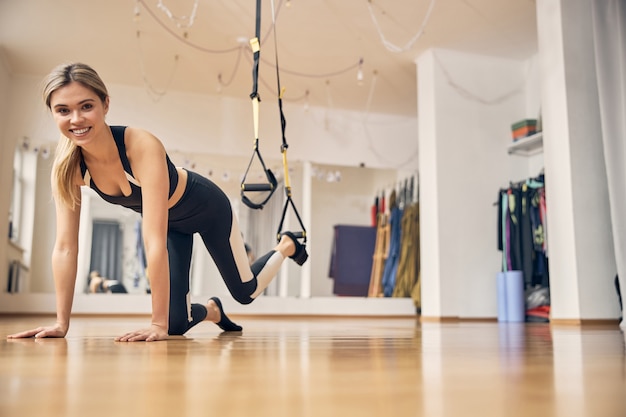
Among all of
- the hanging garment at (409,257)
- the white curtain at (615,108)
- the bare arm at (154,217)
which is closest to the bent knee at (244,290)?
the bare arm at (154,217)

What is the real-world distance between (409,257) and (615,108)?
311 cm

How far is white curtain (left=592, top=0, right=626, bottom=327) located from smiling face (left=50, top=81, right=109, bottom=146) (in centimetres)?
301

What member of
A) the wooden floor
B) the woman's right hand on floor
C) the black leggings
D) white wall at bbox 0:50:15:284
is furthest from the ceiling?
the wooden floor

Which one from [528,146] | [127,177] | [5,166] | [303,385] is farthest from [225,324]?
[5,166]

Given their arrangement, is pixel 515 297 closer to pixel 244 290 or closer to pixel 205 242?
pixel 244 290

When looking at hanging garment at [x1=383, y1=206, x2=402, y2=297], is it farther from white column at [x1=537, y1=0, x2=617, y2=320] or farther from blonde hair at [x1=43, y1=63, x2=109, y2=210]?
blonde hair at [x1=43, y1=63, x2=109, y2=210]

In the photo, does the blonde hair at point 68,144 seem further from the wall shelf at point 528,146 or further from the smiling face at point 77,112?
the wall shelf at point 528,146

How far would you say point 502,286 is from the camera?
491 cm

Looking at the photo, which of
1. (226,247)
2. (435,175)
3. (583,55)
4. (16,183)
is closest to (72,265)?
(226,247)

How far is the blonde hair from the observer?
1.57 m

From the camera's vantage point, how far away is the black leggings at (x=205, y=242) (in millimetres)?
1982

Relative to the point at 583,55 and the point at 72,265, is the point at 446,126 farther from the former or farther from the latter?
the point at 72,265

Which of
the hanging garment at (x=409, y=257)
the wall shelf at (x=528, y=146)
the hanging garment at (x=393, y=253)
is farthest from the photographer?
the hanging garment at (x=393, y=253)

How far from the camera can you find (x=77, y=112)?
61.7 inches
